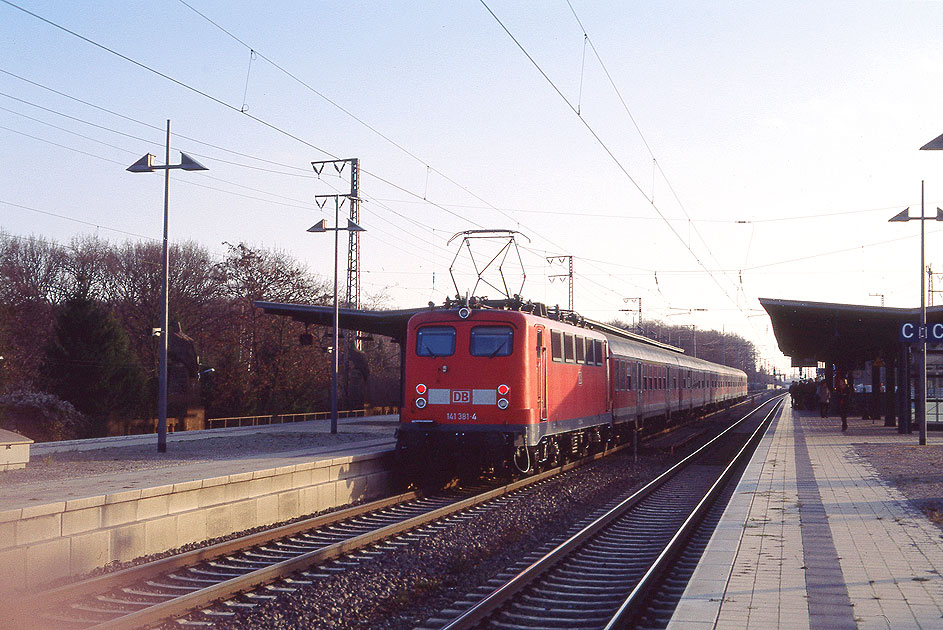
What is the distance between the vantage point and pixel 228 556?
9695 millimetres

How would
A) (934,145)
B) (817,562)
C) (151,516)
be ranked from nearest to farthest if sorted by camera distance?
(817,562) → (151,516) → (934,145)

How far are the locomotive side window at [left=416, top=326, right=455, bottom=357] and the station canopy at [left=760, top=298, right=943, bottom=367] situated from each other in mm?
15331

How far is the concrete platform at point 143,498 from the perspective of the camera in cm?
867

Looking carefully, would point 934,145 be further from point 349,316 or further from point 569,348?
point 349,316

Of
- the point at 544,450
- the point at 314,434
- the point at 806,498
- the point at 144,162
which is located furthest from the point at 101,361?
the point at 806,498

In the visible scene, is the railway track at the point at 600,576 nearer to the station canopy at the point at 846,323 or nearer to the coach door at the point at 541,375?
the coach door at the point at 541,375

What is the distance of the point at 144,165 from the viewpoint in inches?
729

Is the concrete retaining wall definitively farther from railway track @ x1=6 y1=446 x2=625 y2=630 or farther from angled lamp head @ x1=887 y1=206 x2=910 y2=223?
angled lamp head @ x1=887 y1=206 x2=910 y2=223

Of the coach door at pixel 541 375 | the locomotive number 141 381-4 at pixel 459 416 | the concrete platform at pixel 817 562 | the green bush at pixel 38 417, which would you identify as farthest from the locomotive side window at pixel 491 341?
the green bush at pixel 38 417

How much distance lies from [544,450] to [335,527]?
19.6ft

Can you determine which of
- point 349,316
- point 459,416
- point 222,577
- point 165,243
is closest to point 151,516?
point 222,577

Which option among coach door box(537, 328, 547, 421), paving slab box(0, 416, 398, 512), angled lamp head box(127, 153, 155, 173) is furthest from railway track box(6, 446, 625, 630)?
angled lamp head box(127, 153, 155, 173)

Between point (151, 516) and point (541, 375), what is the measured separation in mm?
7669

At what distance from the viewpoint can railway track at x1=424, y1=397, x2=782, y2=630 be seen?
733cm
